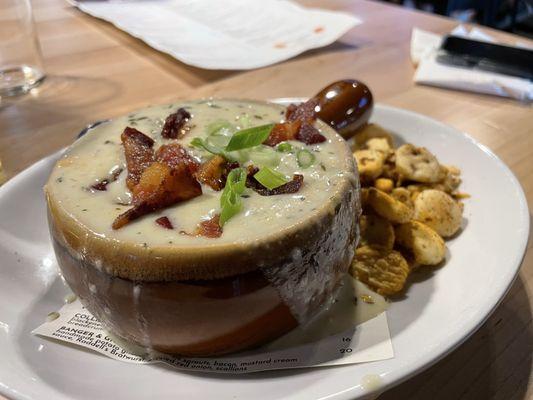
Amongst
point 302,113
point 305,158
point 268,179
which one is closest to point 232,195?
point 268,179

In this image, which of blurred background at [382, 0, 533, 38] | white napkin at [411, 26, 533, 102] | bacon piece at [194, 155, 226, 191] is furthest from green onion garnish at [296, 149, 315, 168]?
blurred background at [382, 0, 533, 38]

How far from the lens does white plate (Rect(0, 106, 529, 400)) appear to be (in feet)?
2.11

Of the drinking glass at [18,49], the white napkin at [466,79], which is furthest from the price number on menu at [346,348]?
the drinking glass at [18,49]

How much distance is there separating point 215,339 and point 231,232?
14 cm

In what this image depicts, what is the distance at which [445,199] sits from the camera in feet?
3.11

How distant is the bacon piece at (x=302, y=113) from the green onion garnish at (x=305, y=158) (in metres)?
0.09

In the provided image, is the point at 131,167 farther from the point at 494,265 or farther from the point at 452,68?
the point at 452,68

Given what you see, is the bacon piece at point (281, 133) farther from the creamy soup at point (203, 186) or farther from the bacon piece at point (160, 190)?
the bacon piece at point (160, 190)

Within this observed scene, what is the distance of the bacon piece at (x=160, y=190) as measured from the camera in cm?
70

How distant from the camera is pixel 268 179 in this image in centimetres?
75

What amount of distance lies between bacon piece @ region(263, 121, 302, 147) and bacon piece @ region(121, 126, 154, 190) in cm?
19

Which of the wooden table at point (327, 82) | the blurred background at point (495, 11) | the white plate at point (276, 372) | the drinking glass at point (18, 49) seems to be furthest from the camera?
the blurred background at point (495, 11)

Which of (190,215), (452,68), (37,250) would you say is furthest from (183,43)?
(190,215)

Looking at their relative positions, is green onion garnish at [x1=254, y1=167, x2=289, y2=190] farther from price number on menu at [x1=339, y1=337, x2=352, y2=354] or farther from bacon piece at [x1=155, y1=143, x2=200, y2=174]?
price number on menu at [x1=339, y1=337, x2=352, y2=354]
